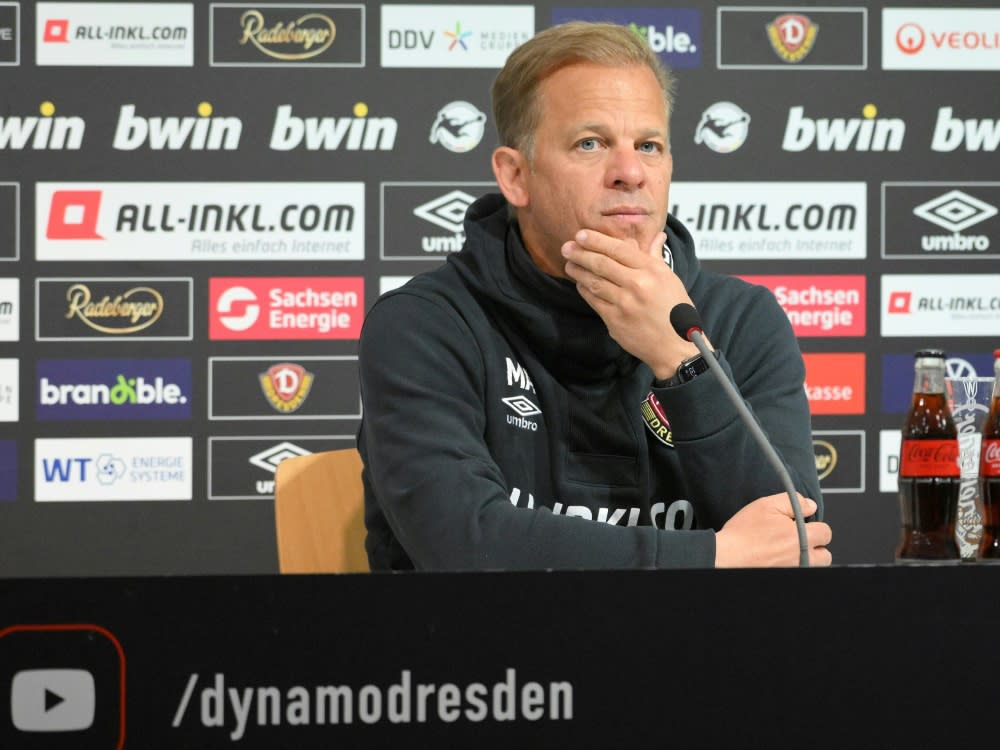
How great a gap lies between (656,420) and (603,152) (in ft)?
1.26

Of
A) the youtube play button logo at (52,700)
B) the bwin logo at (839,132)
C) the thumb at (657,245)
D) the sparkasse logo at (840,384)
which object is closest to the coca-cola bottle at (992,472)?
the thumb at (657,245)

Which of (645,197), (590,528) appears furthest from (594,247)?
(590,528)

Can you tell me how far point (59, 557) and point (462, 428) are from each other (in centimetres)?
245

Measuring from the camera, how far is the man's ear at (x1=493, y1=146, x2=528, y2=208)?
1617 millimetres

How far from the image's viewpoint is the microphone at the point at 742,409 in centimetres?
97

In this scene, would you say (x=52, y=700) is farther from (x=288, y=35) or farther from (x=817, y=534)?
(x=288, y=35)

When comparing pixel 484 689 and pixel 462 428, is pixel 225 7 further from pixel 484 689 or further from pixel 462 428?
pixel 484 689

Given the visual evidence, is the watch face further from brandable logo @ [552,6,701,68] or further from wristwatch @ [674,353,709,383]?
brandable logo @ [552,6,701,68]

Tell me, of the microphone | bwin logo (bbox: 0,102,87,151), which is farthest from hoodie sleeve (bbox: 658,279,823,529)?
bwin logo (bbox: 0,102,87,151)

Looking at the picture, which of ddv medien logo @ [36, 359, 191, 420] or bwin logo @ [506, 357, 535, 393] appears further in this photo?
ddv medien logo @ [36, 359, 191, 420]

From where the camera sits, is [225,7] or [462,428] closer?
[462,428]

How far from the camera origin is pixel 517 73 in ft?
5.24

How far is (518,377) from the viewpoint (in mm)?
1519

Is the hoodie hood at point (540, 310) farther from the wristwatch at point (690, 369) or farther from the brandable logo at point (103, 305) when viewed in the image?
the brandable logo at point (103, 305)
